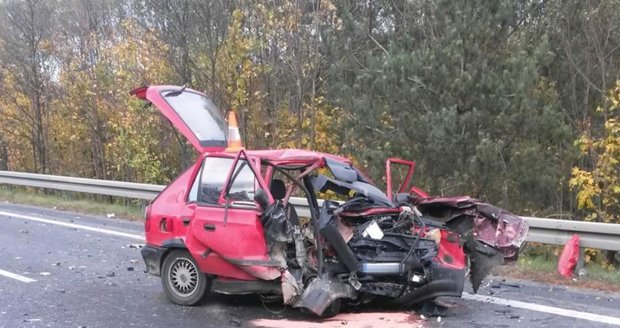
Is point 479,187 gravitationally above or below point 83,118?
below

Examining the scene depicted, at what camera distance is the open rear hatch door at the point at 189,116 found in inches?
248

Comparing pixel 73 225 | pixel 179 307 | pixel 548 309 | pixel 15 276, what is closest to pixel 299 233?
pixel 179 307

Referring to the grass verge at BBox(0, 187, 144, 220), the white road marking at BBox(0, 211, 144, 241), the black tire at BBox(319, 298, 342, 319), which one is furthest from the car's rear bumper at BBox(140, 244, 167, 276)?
the grass verge at BBox(0, 187, 144, 220)

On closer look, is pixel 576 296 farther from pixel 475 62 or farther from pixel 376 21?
pixel 376 21

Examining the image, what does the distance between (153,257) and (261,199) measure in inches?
60.6

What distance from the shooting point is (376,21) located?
1681 centimetres

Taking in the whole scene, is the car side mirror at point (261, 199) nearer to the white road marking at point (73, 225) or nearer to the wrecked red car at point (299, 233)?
the wrecked red car at point (299, 233)

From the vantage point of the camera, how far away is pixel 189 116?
6398 millimetres

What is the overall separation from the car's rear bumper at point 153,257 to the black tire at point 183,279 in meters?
0.07

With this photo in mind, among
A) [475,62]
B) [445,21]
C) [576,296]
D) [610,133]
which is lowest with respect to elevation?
[576,296]

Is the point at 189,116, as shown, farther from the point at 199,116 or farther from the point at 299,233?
the point at 299,233

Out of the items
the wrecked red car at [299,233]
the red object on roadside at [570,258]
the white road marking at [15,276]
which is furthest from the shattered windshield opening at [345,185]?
the white road marking at [15,276]

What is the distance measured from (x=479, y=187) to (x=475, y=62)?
2.71 meters

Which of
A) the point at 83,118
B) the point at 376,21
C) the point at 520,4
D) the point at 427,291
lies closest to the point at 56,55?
the point at 83,118
